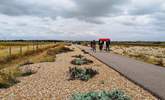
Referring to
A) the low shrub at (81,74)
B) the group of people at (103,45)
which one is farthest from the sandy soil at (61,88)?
the group of people at (103,45)

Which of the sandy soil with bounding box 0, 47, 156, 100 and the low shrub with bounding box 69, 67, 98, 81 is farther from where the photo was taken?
the low shrub with bounding box 69, 67, 98, 81

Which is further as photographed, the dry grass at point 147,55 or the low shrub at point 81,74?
the dry grass at point 147,55

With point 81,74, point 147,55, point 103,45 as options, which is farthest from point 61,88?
point 103,45

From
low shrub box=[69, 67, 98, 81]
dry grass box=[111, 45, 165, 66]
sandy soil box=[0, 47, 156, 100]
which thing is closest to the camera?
sandy soil box=[0, 47, 156, 100]

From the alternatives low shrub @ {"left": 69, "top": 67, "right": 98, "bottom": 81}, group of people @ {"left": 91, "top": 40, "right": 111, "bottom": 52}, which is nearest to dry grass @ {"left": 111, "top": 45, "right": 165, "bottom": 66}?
group of people @ {"left": 91, "top": 40, "right": 111, "bottom": 52}

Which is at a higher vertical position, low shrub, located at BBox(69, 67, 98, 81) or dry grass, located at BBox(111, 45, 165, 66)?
low shrub, located at BBox(69, 67, 98, 81)

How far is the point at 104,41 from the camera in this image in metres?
54.2

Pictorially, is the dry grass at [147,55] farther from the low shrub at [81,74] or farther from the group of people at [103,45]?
the low shrub at [81,74]

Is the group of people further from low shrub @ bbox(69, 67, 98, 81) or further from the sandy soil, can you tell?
the sandy soil

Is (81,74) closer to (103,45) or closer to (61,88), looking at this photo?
(61,88)

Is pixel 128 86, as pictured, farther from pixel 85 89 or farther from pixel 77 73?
pixel 77 73

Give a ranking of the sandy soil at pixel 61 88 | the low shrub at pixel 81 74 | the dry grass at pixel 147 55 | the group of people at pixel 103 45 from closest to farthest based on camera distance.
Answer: the sandy soil at pixel 61 88
the low shrub at pixel 81 74
the dry grass at pixel 147 55
the group of people at pixel 103 45

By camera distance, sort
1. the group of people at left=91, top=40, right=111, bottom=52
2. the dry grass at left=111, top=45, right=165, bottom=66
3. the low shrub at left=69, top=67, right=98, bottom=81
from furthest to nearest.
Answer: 1. the group of people at left=91, top=40, right=111, bottom=52
2. the dry grass at left=111, top=45, right=165, bottom=66
3. the low shrub at left=69, top=67, right=98, bottom=81

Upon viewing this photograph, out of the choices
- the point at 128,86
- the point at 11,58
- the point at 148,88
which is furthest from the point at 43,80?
the point at 11,58
